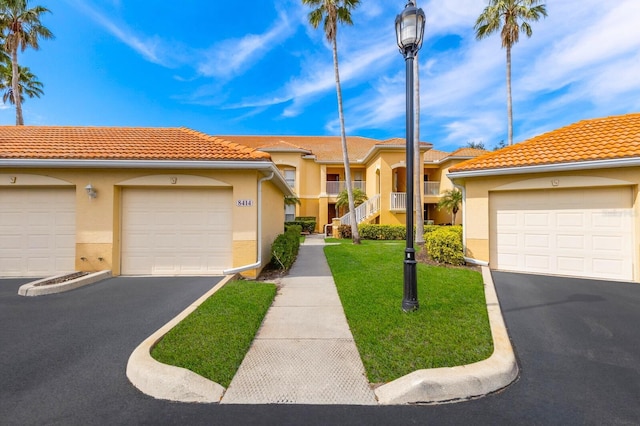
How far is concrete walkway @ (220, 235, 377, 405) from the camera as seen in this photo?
108 inches

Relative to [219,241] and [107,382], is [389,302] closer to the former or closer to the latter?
[107,382]

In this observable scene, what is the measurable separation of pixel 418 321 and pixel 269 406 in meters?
2.67

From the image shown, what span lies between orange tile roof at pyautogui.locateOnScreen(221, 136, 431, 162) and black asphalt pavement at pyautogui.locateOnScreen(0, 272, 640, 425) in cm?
1833

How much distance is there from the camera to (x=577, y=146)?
291 inches

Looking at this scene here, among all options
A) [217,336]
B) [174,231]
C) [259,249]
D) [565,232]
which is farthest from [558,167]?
[174,231]

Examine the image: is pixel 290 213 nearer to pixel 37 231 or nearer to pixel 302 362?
pixel 37 231

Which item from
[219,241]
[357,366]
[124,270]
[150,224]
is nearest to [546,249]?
[357,366]

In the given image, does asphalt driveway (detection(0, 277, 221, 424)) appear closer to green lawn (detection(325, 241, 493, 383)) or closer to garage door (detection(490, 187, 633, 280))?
green lawn (detection(325, 241, 493, 383))

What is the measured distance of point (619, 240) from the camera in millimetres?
6762

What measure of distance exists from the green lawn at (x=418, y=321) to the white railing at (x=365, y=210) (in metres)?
11.0

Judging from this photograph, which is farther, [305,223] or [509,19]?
[305,223]

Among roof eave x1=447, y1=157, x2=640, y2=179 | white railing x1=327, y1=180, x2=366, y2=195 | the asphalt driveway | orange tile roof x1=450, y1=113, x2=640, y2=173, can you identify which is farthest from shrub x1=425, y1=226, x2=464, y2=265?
white railing x1=327, y1=180, x2=366, y2=195

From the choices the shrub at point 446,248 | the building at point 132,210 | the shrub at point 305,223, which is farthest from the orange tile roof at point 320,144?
the building at point 132,210

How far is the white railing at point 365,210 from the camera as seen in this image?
18.7m
